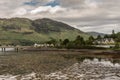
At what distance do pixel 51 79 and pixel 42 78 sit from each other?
2229 mm

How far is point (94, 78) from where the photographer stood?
156 ft

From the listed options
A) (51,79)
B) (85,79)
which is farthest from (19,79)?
(85,79)

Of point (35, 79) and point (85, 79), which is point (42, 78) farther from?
point (85, 79)

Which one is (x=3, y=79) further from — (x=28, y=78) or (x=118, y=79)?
(x=118, y=79)

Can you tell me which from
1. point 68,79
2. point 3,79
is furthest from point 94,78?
point 3,79

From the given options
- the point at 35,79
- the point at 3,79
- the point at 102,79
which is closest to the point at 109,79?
the point at 102,79

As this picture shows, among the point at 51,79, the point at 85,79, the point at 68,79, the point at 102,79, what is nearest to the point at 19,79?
the point at 51,79

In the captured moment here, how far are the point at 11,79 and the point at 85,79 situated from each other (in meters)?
14.1

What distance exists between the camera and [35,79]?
47281 millimetres

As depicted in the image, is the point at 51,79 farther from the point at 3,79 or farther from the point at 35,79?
the point at 3,79

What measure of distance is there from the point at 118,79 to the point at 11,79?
65.9ft

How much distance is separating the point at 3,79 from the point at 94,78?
17442 millimetres

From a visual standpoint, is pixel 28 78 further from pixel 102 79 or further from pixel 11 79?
pixel 102 79

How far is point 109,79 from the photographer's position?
46.2 m
